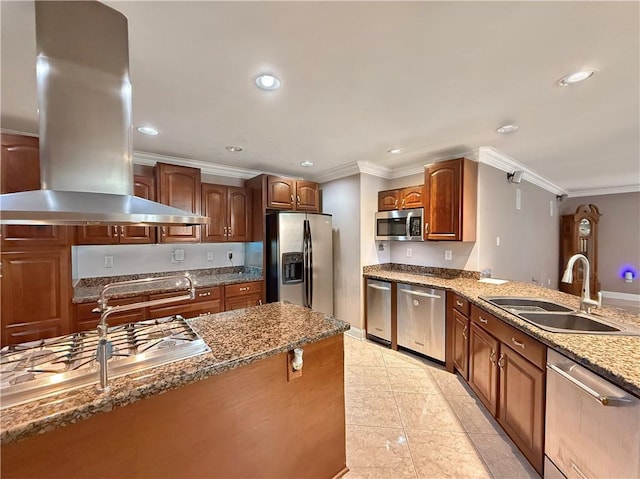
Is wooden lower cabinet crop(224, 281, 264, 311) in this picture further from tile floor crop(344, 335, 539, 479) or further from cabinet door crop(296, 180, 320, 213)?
tile floor crop(344, 335, 539, 479)

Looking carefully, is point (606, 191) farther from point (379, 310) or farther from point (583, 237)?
point (379, 310)

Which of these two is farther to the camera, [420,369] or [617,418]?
[420,369]

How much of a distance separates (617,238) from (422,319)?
19.0ft

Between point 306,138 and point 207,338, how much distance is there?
204 cm

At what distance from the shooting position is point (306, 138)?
2646 mm

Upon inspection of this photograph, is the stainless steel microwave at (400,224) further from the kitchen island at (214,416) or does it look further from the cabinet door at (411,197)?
the kitchen island at (214,416)

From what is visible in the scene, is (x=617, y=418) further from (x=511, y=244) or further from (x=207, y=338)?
(x=511, y=244)

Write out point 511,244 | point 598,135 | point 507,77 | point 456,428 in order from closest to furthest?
point 507,77 < point 456,428 < point 598,135 < point 511,244

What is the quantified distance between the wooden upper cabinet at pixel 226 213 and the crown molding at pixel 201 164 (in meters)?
0.29

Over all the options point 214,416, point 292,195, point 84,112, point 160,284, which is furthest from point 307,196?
point 214,416

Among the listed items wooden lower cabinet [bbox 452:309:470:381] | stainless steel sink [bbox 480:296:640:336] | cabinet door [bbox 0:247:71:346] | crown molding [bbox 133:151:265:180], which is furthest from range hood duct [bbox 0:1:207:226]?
wooden lower cabinet [bbox 452:309:470:381]

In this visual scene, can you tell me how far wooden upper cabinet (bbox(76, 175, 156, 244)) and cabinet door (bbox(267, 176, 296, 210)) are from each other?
1340 millimetres

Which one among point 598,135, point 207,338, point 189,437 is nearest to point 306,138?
point 207,338

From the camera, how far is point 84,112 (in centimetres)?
119
